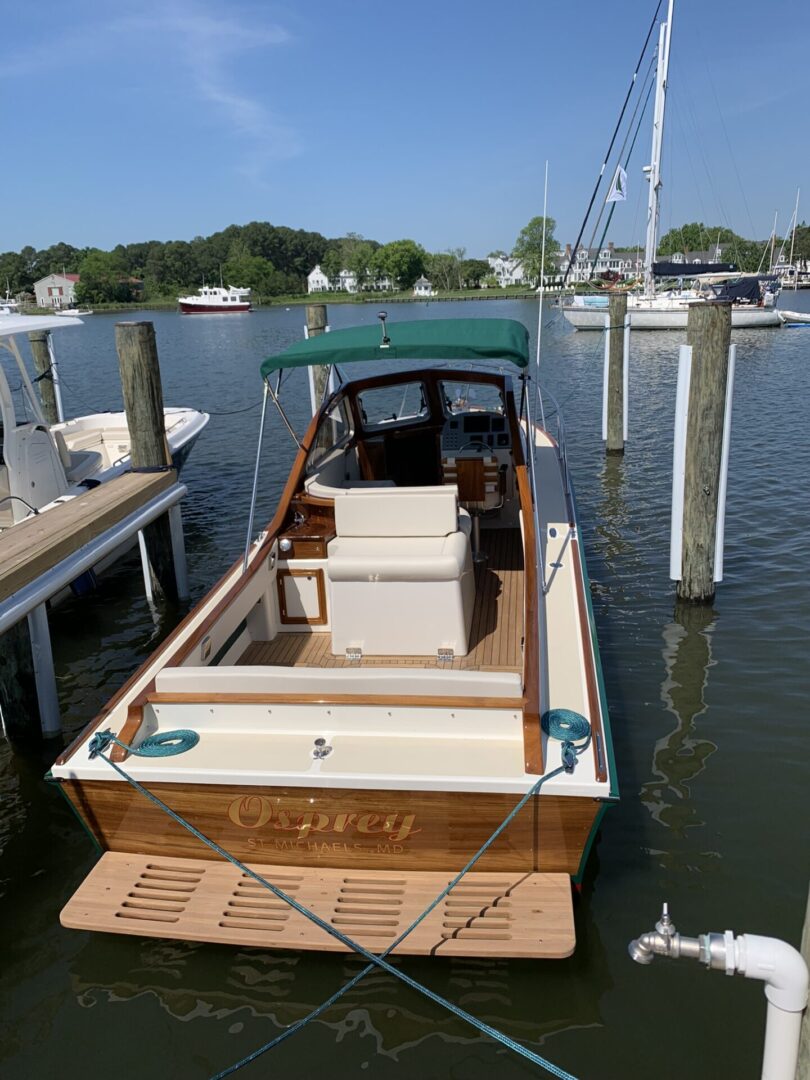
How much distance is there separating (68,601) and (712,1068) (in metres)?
7.85

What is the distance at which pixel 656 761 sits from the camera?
572cm

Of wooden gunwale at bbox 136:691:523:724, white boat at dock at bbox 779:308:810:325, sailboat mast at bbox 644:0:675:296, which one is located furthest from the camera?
white boat at dock at bbox 779:308:810:325

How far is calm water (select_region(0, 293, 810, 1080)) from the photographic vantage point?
3.60 metres

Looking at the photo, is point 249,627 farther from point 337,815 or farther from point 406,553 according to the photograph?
point 337,815

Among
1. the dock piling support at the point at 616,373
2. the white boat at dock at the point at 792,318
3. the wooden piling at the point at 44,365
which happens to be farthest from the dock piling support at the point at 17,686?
the white boat at dock at the point at 792,318

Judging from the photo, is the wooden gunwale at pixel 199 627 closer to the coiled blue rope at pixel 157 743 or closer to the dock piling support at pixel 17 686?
the coiled blue rope at pixel 157 743

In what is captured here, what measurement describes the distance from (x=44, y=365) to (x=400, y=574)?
1135cm

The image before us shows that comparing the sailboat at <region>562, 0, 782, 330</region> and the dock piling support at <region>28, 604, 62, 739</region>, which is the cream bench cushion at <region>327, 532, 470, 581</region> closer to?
the dock piling support at <region>28, 604, 62, 739</region>

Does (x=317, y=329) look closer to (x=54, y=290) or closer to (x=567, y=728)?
(x=567, y=728)

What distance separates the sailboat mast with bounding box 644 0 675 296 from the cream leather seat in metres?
32.9

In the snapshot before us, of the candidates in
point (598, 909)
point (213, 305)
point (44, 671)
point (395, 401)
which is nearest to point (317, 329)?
point (395, 401)

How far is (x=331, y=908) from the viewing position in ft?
12.0

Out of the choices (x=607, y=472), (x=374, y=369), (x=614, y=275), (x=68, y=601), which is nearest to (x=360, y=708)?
(x=68, y=601)

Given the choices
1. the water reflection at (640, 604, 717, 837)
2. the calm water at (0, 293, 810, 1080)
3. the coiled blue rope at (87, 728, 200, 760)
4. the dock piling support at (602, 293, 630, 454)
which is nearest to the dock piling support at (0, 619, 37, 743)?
the calm water at (0, 293, 810, 1080)
